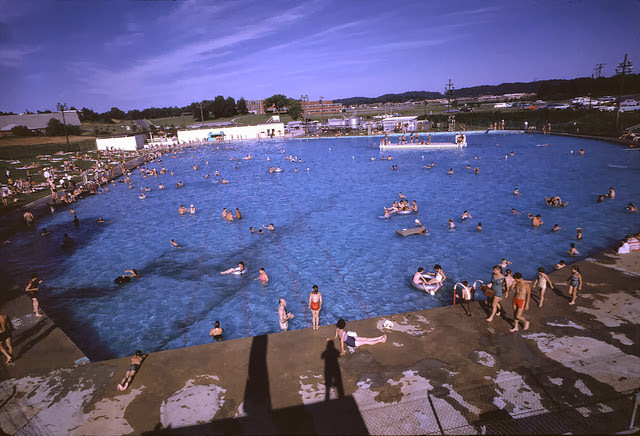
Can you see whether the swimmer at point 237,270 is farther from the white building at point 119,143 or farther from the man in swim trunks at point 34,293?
the white building at point 119,143

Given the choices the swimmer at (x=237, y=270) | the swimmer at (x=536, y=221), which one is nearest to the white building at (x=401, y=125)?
the swimmer at (x=536, y=221)

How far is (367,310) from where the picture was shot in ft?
41.3

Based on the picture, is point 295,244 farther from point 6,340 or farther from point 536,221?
point 536,221

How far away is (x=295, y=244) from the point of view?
19.3 m

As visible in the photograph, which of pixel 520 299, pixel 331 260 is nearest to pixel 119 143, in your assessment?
pixel 331 260

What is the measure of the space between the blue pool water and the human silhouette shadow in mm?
4240

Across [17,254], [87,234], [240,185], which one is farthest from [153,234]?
Result: [240,185]

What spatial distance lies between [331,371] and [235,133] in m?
81.7

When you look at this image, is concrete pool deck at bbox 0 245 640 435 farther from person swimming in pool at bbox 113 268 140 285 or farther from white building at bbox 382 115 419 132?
white building at bbox 382 115 419 132

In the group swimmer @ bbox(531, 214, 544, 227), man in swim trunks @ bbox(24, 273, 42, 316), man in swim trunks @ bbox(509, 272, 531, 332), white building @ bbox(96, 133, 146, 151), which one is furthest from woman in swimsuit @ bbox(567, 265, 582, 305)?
white building @ bbox(96, 133, 146, 151)

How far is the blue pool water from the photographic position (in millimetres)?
12805

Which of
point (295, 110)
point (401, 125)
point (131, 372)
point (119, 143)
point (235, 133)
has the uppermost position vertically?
point (295, 110)

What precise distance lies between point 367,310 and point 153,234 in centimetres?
1589

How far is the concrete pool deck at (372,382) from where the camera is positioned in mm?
5836
